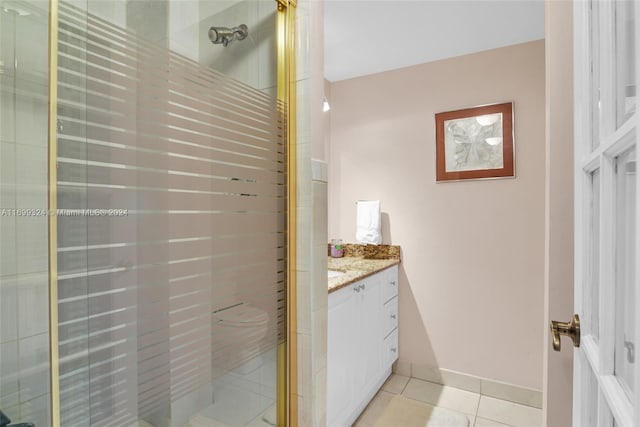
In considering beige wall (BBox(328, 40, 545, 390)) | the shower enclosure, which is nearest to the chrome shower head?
the shower enclosure

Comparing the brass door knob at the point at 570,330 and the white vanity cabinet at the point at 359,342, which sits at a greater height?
the brass door knob at the point at 570,330

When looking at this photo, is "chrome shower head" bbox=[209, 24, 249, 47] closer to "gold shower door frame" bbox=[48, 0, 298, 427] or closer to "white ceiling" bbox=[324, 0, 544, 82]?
"gold shower door frame" bbox=[48, 0, 298, 427]

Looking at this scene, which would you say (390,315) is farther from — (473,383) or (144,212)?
(144,212)

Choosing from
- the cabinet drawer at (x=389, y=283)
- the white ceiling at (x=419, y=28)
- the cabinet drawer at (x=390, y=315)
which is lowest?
the cabinet drawer at (x=390, y=315)

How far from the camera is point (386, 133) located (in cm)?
279

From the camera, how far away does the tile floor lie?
211cm

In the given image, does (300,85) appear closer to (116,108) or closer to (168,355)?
(116,108)

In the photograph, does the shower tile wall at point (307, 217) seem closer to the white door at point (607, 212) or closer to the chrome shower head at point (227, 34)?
the chrome shower head at point (227, 34)

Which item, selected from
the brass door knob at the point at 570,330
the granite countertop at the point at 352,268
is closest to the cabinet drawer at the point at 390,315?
the granite countertop at the point at 352,268

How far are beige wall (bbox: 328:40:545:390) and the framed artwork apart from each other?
0.18 feet

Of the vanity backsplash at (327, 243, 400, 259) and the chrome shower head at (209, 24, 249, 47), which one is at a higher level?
the chrome shower head at (209, 24, 249, 47)

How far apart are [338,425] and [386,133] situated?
2107mm

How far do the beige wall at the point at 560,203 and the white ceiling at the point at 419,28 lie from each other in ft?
3.81

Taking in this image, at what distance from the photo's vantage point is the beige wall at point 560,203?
0.95m
